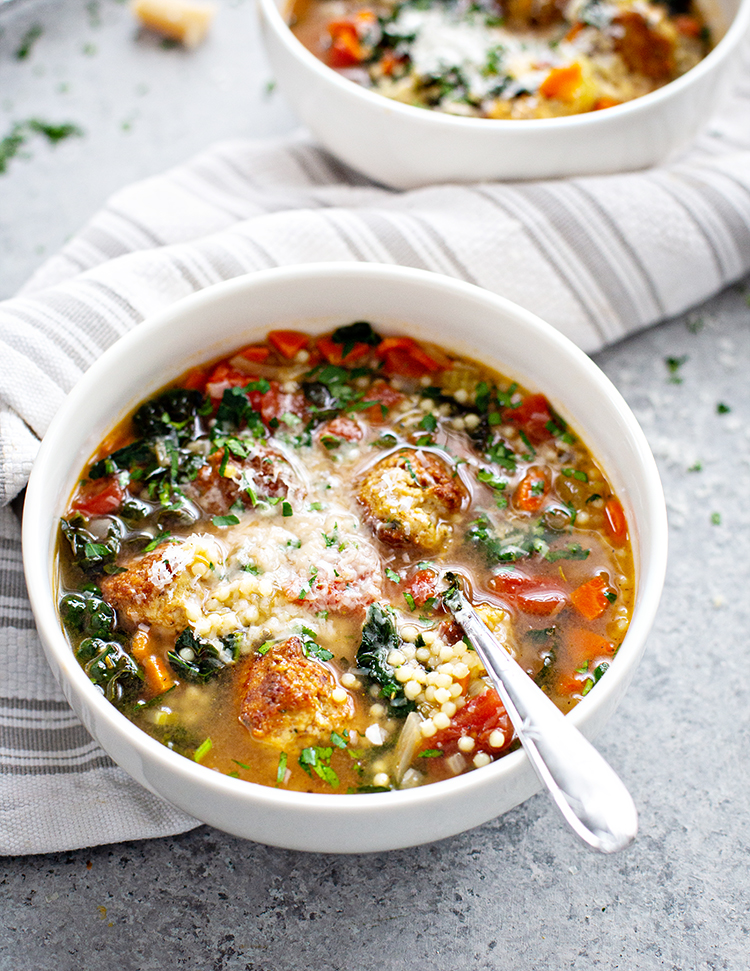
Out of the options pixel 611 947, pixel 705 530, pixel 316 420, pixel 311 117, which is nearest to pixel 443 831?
pixel 611 947

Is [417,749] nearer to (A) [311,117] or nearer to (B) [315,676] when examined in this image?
(B) [315,676]

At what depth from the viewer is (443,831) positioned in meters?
2.50

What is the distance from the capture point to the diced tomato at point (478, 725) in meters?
2.61

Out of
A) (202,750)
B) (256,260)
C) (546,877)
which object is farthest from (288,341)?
(546,877)

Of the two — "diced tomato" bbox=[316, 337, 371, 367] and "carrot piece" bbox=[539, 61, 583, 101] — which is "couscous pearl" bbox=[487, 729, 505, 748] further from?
"carrot piece" bbox=[539, 61, 583, 101]

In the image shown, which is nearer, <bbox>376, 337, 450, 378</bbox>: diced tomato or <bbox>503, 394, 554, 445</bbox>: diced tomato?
<bbox>503, 394, 554, 445</bbox>: diced tomato

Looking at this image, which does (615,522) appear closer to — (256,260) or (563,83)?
(256,260)

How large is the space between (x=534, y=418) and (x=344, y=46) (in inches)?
94.2

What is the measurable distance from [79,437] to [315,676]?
101 centimetres

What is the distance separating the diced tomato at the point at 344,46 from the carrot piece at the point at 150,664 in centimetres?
303

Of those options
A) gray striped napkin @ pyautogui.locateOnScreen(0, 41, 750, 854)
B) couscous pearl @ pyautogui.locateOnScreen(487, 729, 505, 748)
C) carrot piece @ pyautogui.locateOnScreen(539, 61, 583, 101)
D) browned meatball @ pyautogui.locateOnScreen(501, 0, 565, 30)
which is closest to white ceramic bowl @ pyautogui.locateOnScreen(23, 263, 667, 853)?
couscous pearl @ pyautogui.locateOnScreen(487, 729, 505, 748)

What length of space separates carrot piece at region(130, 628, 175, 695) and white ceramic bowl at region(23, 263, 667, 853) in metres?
0.21

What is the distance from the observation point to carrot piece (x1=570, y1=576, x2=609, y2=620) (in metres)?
2.85

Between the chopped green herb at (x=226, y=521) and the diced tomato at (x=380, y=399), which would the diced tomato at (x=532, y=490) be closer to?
the diced tomato at (x=380, y=399)
